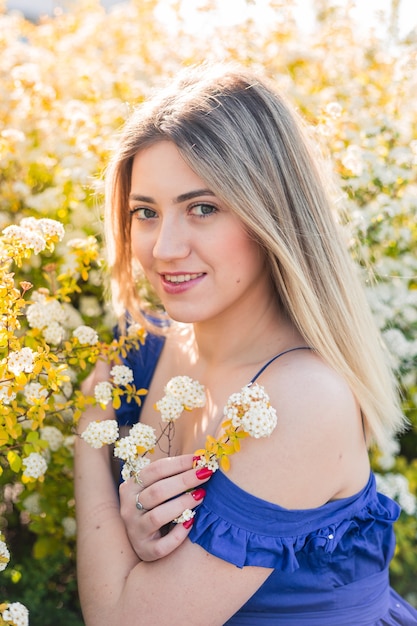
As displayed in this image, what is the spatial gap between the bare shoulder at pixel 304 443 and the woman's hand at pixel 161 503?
11cm

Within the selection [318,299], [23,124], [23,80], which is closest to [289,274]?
[318,299]

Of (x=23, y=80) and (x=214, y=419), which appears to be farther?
(x=23, y=80)

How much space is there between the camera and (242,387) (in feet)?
5.48

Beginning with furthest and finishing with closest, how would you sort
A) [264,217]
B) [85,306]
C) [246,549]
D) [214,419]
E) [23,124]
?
[23,124]
[85,306]
[214,419]
[264,217]
[246,549]

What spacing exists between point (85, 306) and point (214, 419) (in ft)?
3.19

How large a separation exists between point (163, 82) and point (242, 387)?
104 cm

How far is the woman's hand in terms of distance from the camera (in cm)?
142

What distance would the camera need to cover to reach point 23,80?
2500 millimetres

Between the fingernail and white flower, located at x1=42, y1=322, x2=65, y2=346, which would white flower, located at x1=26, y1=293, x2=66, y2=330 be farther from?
the fingernail

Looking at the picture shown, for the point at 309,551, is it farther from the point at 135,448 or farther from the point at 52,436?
the point at 52,436

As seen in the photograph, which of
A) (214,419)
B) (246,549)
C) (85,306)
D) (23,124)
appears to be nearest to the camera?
(246,549)

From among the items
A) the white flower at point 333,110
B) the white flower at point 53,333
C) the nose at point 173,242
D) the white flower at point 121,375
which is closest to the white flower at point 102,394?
the white flower at point 121,375

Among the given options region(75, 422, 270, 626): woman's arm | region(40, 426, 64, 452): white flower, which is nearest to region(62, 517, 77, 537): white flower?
region(40, 426, 64, 452): white flower

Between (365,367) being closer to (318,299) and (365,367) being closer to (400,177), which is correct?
(318,299)
